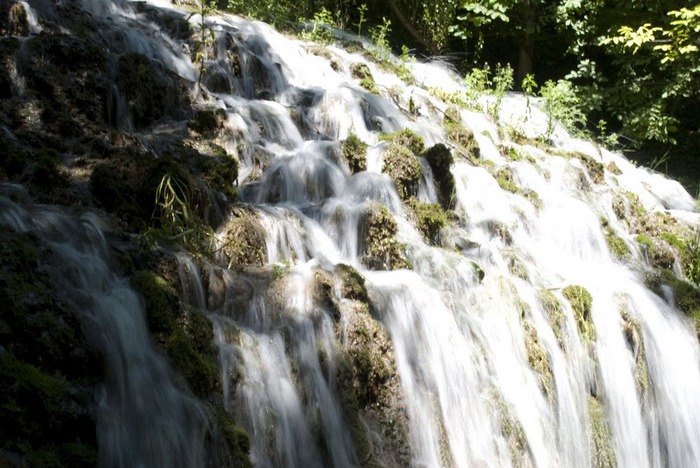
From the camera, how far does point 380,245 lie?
5.20 meters

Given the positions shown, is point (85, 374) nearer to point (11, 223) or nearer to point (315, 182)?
point (11, 223)

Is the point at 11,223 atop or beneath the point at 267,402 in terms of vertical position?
atop

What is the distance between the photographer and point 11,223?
3.53 meters

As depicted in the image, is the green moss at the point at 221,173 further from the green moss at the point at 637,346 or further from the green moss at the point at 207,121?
the green moss at the point at 637,346

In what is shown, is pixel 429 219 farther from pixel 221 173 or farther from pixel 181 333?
pixel 181 333

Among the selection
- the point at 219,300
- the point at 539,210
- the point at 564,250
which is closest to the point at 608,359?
the point at 564,250

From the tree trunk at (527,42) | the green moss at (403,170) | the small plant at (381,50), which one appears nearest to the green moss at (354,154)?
the green moss at (403,170)

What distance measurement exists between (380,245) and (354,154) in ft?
4.50

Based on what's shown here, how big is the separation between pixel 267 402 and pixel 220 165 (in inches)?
90.9

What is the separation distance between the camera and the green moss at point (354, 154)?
627cm

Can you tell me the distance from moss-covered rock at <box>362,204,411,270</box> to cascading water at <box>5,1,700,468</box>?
0.02 m

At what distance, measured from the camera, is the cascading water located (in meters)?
3.55

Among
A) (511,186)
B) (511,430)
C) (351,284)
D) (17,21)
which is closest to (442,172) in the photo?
(511,186)

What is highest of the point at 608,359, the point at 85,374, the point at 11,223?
the point at 11,223
